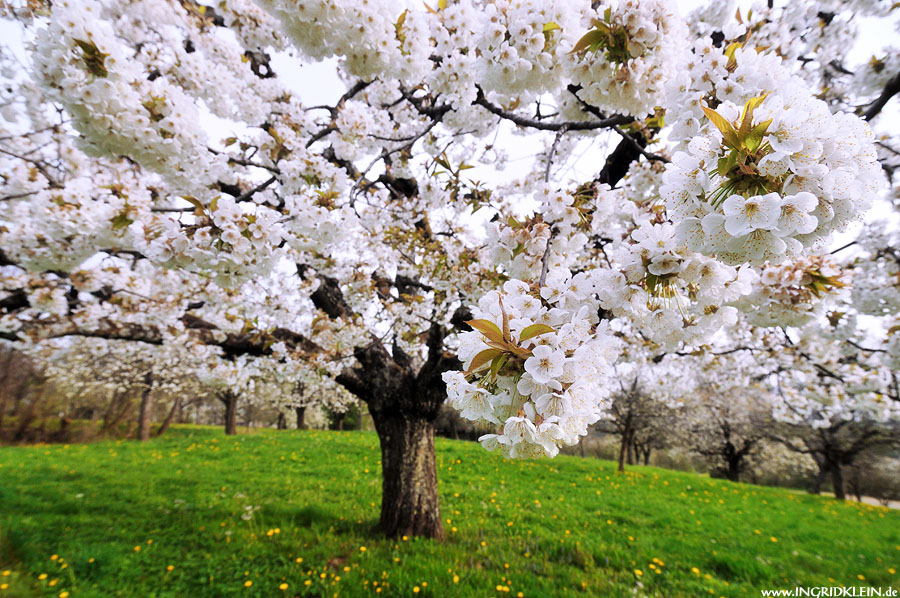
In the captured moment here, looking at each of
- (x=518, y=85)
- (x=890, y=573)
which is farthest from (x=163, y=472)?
(x=890, y=573)

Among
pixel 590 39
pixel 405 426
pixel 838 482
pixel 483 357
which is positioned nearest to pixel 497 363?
pixel 483 357

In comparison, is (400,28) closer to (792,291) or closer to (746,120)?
(746,120)

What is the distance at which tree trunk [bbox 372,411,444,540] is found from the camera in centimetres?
411

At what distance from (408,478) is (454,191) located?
3.21 metres

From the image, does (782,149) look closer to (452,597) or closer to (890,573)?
(452,597)

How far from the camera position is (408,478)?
4176mm

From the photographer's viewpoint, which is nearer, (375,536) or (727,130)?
(727,130)

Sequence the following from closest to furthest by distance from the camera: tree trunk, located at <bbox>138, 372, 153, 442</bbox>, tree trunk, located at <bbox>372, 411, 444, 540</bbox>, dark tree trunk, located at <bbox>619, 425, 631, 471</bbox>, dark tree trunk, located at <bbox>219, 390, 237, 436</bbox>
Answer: tree trunk, located at <bbox>372, 411, 444, 540</bbox>
dark tree trunk, located at <bbox>619, 425, 631, 471</bbox>
tree trunk, located at <bbox>138, 372, 153, 442</bbox>
dark tree trunk, located at <bbox>219, 390, 237, 436</bbox>

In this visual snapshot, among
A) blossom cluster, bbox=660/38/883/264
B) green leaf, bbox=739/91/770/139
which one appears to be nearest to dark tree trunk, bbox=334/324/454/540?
blossom cluster, bbox=660/38/883/264

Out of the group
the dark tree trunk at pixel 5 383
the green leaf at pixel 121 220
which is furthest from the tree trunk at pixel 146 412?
the green leaf at pixel 121 220

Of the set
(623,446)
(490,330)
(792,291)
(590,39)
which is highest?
(590,39)

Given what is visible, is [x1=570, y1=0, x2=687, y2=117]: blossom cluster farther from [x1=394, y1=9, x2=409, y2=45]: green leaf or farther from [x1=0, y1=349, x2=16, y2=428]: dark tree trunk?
[x1=0, y1=349, x2=16, y2=428]: dark tree trunk

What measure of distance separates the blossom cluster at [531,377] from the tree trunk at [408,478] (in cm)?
354

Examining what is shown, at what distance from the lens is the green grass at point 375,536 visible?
325 centimetres
